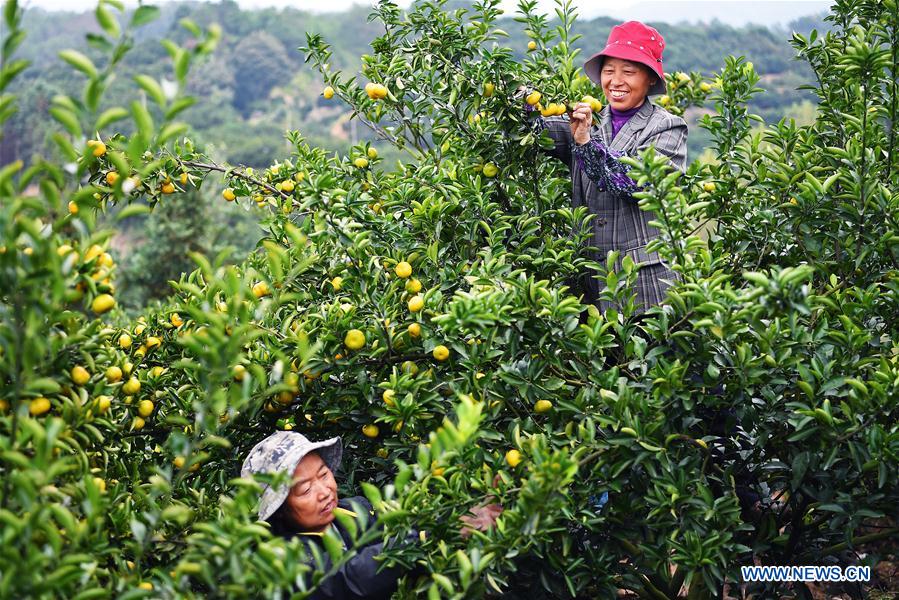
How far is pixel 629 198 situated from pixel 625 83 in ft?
1.36

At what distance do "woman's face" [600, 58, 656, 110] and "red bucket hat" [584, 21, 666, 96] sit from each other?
36mm

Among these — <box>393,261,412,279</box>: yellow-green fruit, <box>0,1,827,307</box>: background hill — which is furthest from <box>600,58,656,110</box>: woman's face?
<box>0,1,827,307</box>: background hill

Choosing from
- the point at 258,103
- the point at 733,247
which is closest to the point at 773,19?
the point at 258,103

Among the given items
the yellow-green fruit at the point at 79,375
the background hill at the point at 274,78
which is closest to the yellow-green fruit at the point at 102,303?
the yellow-green fruit at the point at 79,375

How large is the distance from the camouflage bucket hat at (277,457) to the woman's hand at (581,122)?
119cm

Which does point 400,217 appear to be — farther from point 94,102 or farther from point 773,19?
point 773,19

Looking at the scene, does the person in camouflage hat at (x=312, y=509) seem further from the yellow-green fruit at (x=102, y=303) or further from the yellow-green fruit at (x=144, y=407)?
the yellow-green fruit at (x=102, y=303)

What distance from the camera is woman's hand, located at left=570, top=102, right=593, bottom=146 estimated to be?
8.58 feet

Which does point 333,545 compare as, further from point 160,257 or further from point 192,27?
point 160,257

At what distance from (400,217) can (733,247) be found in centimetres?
113

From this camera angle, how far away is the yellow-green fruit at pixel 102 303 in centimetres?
182

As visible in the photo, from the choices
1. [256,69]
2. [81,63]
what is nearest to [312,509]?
[81,63]

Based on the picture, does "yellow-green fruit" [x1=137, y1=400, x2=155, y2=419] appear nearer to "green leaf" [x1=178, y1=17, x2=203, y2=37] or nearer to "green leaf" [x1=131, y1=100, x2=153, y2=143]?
"green leaf" [x1=131, y1=100, x2=153, y2=143]

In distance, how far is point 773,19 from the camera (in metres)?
75.5
